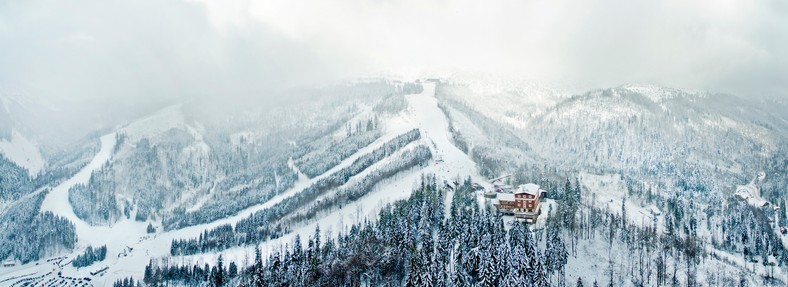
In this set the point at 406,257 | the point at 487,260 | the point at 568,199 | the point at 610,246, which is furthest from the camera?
the point at 568,199

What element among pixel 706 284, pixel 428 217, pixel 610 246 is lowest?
pixel 706 284

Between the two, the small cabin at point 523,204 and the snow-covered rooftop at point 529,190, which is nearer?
the small cabin at point 523,204

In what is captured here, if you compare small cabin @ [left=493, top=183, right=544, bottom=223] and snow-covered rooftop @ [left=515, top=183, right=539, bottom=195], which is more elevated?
snow-covered rooftop @ [left=515, top=183, right=539, bottom=195]

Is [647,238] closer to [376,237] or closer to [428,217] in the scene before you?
[428,217]

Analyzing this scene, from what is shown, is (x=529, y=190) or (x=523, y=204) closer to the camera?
(x=523, y=204)

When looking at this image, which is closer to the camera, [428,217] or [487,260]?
[487,260]

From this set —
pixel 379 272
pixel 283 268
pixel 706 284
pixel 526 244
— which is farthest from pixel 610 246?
pixel 283 268

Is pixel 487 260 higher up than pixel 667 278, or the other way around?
pixel 487 260

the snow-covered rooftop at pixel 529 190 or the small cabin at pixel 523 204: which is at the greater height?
A: the snow-covered rooftop at pixel 529 190

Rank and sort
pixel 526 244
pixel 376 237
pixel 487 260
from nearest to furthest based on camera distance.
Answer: pixel 487 260 → pixel 526 244 → pixel 376 237

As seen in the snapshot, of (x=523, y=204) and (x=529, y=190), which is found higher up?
(x=529, y=190)

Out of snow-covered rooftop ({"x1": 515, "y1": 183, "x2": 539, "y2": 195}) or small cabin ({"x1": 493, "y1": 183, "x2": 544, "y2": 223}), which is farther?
snow-covered rooftop ({"x1": 515, "y1": 183, "x2": 539, "y2": 195})
